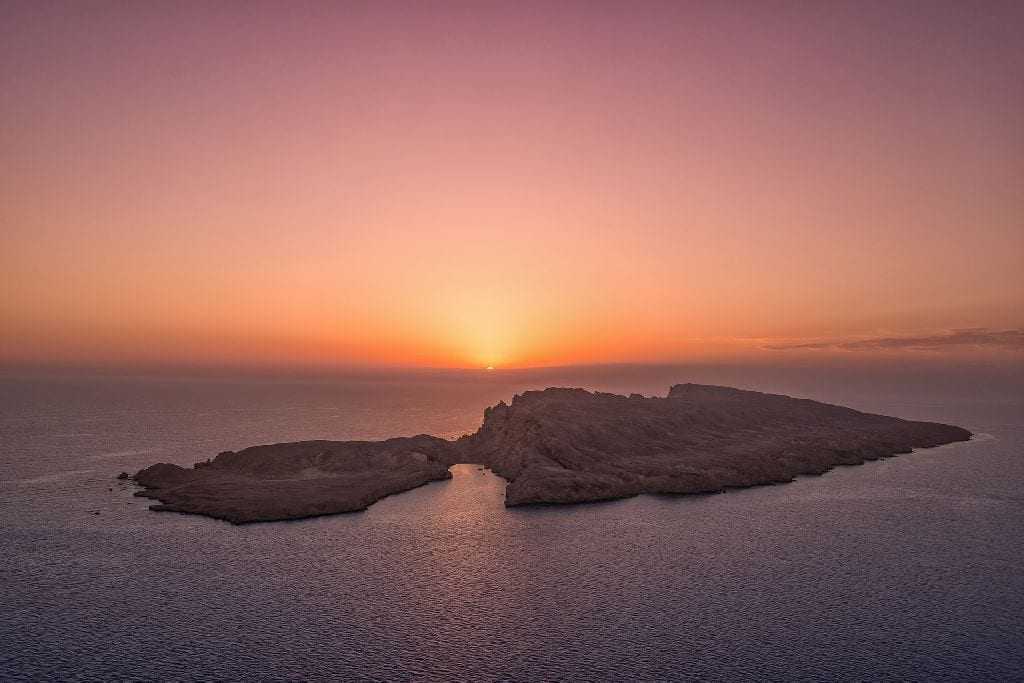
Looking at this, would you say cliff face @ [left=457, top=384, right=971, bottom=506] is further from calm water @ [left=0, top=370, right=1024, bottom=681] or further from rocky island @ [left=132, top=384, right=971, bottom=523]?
calm water @ [left=0, top=370, right=1024, bottom=681]

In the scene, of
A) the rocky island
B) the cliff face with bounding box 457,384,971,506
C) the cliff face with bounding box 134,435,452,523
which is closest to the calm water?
the cliff face with bounding box 134,435,452,523

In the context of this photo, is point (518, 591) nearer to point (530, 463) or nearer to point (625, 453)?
point (530, 463)

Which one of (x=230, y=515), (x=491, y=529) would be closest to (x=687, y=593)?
(x=491, y=529)

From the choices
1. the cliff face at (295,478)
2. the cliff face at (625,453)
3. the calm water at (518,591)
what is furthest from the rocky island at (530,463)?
the calm water at (518,591)

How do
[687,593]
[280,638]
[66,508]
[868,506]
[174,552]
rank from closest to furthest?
[280,638] → [687,593] → [174,552] → [66,508] → [868,506]

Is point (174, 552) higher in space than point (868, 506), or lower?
higher

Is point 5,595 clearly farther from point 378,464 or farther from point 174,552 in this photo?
point 378,464

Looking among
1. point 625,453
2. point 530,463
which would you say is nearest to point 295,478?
point 530,463
